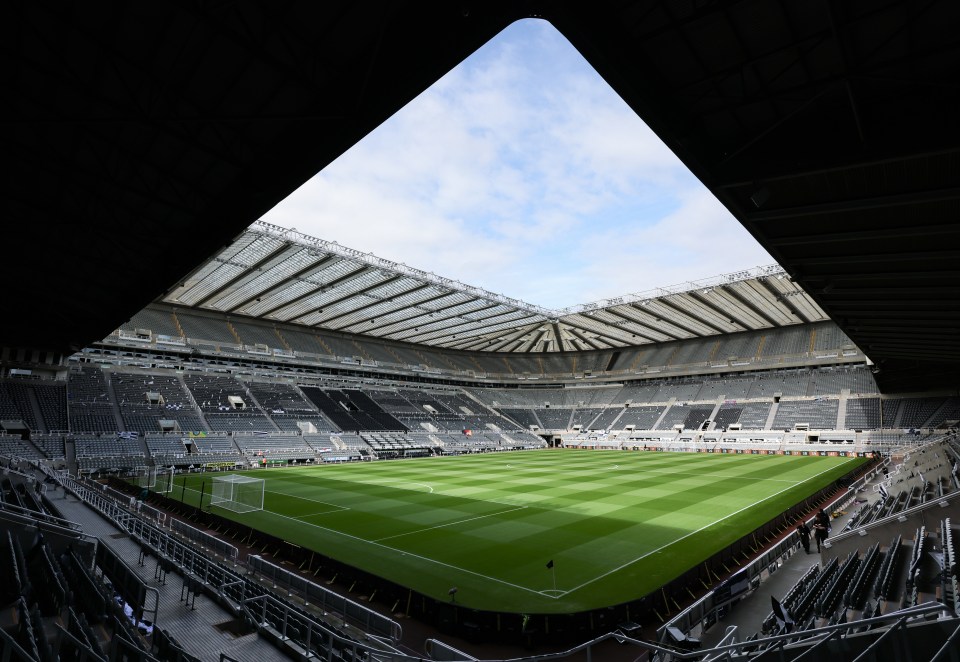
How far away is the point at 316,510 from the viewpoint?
2388 centimetres

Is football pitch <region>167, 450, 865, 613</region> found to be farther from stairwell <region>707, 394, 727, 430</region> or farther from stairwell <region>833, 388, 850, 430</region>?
stairwell <region>707, 394, 727, 430</region>

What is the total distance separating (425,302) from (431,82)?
4494 cm

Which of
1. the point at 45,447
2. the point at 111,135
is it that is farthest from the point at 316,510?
the point at 45,447

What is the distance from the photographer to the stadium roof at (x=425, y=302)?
40156 mm

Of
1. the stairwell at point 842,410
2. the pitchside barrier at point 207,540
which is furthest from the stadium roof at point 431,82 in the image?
the stairwell at point 842,410

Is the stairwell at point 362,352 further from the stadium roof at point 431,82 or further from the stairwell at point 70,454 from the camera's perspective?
the stadium roof at point 431,82

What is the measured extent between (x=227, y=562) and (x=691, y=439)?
56643 millimetres

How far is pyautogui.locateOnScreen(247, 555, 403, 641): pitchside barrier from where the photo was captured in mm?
10922

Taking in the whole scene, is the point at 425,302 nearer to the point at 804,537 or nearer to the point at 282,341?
the point at 282,341

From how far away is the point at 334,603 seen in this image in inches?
482

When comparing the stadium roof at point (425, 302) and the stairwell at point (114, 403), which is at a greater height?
the stadium roof at point (425, 302)

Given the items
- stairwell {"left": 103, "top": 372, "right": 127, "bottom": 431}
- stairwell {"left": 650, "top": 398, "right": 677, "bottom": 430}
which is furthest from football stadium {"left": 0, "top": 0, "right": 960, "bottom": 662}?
stairwell {"left": 650, "top": 398, "right": 677, "bottom": 430}

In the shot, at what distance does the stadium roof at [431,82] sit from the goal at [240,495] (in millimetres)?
14568

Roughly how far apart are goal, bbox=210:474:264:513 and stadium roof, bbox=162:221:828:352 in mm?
15186
